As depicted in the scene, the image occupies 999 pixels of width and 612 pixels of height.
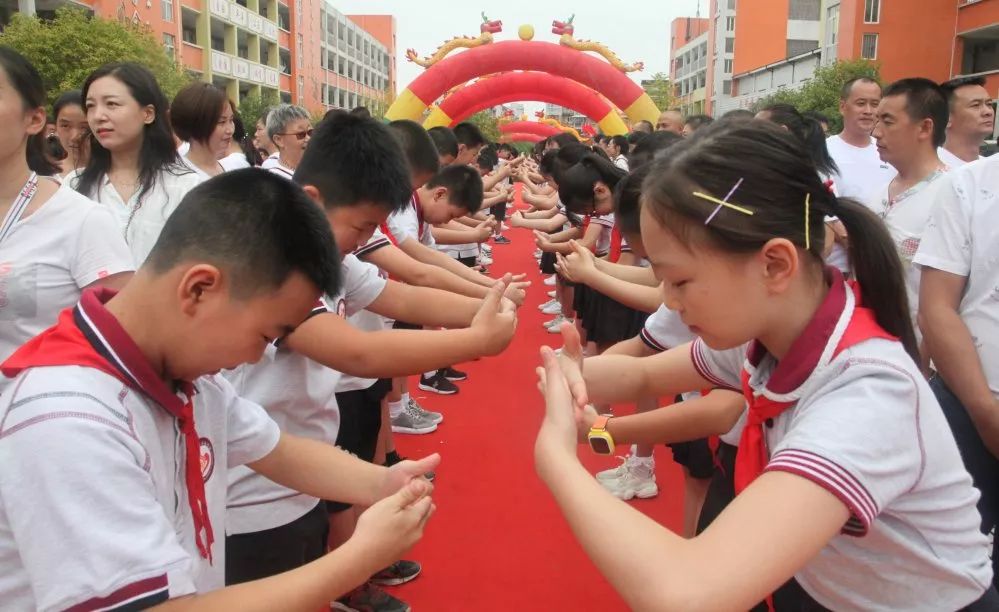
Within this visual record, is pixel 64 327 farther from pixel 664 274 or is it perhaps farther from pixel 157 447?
pixel 664 274

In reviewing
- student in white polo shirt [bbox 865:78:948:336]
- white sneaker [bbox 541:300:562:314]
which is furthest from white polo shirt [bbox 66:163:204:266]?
white sneaker [bbox 541:300:562:314]

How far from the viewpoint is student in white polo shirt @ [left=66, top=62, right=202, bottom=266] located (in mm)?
2521

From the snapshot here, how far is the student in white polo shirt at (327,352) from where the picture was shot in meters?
1.70

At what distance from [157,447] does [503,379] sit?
13.2 ft

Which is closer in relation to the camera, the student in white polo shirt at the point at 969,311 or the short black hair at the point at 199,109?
the student in white polo shirt at the point at 969,311

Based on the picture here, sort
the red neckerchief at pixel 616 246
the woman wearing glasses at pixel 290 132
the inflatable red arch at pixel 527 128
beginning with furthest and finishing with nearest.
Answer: the inflatable red arch at pixel 527 128, the woman wearing glasses at pixel 290 132, the red neckerchief at pixel 616 246

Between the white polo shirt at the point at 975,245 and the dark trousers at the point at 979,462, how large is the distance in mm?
112

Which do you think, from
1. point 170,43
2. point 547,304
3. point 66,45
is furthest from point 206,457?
point 170,43

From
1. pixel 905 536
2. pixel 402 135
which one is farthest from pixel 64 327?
pixel 402 135

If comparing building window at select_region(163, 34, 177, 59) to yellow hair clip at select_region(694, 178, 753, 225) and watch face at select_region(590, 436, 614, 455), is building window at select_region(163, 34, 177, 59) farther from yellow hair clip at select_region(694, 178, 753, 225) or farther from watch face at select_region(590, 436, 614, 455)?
yellow hair clip at select_region(694, 178, 753, 225)

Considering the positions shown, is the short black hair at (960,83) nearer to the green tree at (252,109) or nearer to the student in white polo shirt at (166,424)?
the student in white polo shirt at (166,424)

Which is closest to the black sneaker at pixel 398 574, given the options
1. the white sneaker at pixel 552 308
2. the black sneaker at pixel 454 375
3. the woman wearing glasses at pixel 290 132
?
the black sneaker at pixel 454 375

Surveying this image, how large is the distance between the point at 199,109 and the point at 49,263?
1949mm

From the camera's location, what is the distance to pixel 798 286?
3.65 ft
